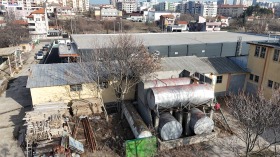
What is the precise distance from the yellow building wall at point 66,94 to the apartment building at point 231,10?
173411mm

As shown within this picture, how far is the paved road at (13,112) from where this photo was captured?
14281 mm

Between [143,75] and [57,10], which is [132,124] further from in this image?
[57,10]

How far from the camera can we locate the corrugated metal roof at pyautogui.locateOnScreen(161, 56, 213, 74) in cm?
2080

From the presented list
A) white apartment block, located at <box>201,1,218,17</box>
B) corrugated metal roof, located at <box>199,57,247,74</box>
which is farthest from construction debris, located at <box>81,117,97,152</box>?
white apartment block, located at <box>201,1,218,17</box>

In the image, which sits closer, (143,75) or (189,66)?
(143,75)

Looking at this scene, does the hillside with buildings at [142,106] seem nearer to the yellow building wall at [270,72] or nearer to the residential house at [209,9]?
the yellow building wall at [270,72]

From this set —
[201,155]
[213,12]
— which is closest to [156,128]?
[201,155]

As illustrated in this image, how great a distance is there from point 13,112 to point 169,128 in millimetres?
14108

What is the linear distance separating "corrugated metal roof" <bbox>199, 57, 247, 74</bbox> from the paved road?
59.4ft

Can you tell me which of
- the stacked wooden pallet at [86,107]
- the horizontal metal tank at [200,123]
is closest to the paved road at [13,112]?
Answer: the stacked wooden pallet at [86,107]

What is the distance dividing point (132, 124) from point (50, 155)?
18.3 ft

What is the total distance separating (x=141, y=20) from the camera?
124500 millimetres

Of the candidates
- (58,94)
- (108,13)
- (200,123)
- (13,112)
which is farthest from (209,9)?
(13,112)

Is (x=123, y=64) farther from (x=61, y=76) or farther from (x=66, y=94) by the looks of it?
(x=61, y=76)
